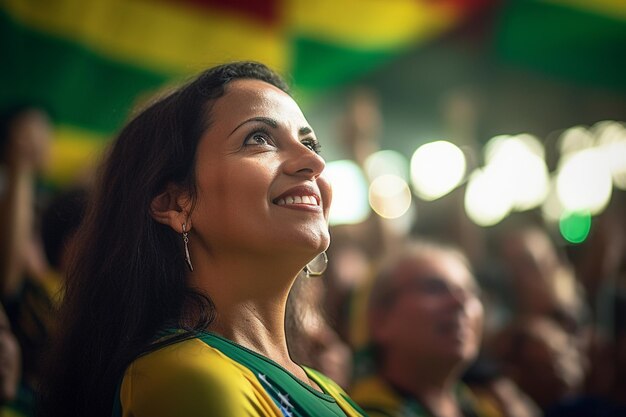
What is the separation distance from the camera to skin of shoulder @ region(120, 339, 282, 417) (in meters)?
1.05

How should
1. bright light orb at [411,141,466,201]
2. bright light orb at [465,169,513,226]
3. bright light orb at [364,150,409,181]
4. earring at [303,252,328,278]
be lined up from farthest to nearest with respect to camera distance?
bright light orb at [364,150,409,181]
bright light orb at [411,141,466,201]
bright light orb at [465,169,513,226]
earring at [303,252,328,278]

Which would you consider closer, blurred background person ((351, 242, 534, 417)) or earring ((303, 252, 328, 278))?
earring ((303, 252, 328, 278))

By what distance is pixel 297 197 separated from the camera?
4.39ft

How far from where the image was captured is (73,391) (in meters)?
1.30

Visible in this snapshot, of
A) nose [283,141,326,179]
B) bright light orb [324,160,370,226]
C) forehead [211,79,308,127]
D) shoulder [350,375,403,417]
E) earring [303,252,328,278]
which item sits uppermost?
forehead [211,79,308,127]

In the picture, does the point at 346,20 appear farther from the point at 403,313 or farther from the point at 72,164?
the point at 403,313

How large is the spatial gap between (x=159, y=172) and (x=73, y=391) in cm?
41

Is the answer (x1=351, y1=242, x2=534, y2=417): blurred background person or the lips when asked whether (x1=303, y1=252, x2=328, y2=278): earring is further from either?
(x1=351, y1=242, x2=534, y2=417): blurred background person

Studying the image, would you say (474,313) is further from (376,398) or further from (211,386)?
(211,386)

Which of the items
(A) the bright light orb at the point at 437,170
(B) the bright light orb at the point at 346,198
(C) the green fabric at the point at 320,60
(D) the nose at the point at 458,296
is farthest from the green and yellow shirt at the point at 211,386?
(A) the bright light orb at the point at 437,170

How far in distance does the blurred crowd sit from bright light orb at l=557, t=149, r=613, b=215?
172 inches

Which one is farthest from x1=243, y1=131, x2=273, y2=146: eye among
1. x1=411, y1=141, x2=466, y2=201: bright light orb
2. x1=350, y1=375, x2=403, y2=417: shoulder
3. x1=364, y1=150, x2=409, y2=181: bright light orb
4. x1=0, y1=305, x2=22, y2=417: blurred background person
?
x1=364, y1=150, x2=409, y2=181: bright light orb

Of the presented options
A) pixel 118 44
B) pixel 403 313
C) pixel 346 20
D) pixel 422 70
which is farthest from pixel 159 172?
pixel 422 70

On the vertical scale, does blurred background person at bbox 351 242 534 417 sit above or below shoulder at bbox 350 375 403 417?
above
